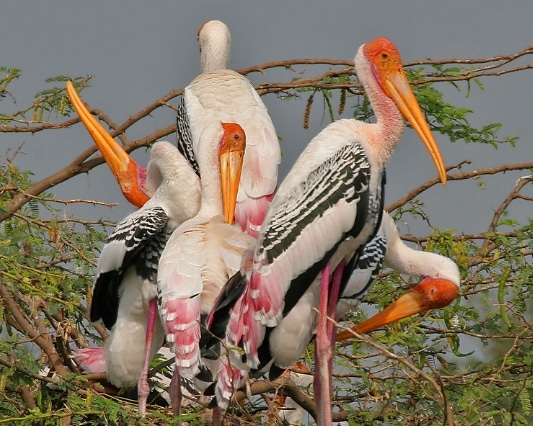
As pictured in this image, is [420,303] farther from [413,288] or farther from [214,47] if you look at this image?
[214,47]

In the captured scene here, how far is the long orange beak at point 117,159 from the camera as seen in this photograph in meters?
6.89

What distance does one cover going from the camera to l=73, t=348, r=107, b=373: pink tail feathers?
642cm

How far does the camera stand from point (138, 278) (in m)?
6.52

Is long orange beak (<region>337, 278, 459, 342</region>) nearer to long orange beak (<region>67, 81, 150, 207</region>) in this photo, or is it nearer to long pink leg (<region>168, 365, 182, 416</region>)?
long pink leg (<region>168, 365, 182, 416</region>)

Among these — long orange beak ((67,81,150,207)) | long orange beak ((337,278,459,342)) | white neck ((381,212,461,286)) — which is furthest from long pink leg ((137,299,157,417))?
white neck ((381,212,461,286))

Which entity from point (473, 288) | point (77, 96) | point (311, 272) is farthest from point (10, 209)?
point (473, 288)

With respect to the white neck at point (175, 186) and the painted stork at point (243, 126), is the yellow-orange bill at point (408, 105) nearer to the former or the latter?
the painted stork at point (243, 126)

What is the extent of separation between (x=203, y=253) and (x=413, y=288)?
97 centimetres

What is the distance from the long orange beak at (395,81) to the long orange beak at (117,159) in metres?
1.45

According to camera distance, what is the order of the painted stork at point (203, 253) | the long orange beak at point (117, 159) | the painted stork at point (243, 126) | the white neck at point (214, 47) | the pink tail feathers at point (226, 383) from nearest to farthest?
the pink tail feathers at point (226, 383)
the painted stork at point (203, 253)
the painted stork at point (243, 126)
the long orange beak at point (117, 159)
the white neck at point (214, 47)

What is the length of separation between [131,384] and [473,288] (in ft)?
5.20

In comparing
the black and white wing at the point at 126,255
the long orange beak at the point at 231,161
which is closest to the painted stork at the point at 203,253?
the long orange beak at the point at 231,161

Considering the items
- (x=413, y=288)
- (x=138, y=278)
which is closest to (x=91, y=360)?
(x=138, y=278)

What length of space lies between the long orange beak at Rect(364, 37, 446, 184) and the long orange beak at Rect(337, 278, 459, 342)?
0.70m
